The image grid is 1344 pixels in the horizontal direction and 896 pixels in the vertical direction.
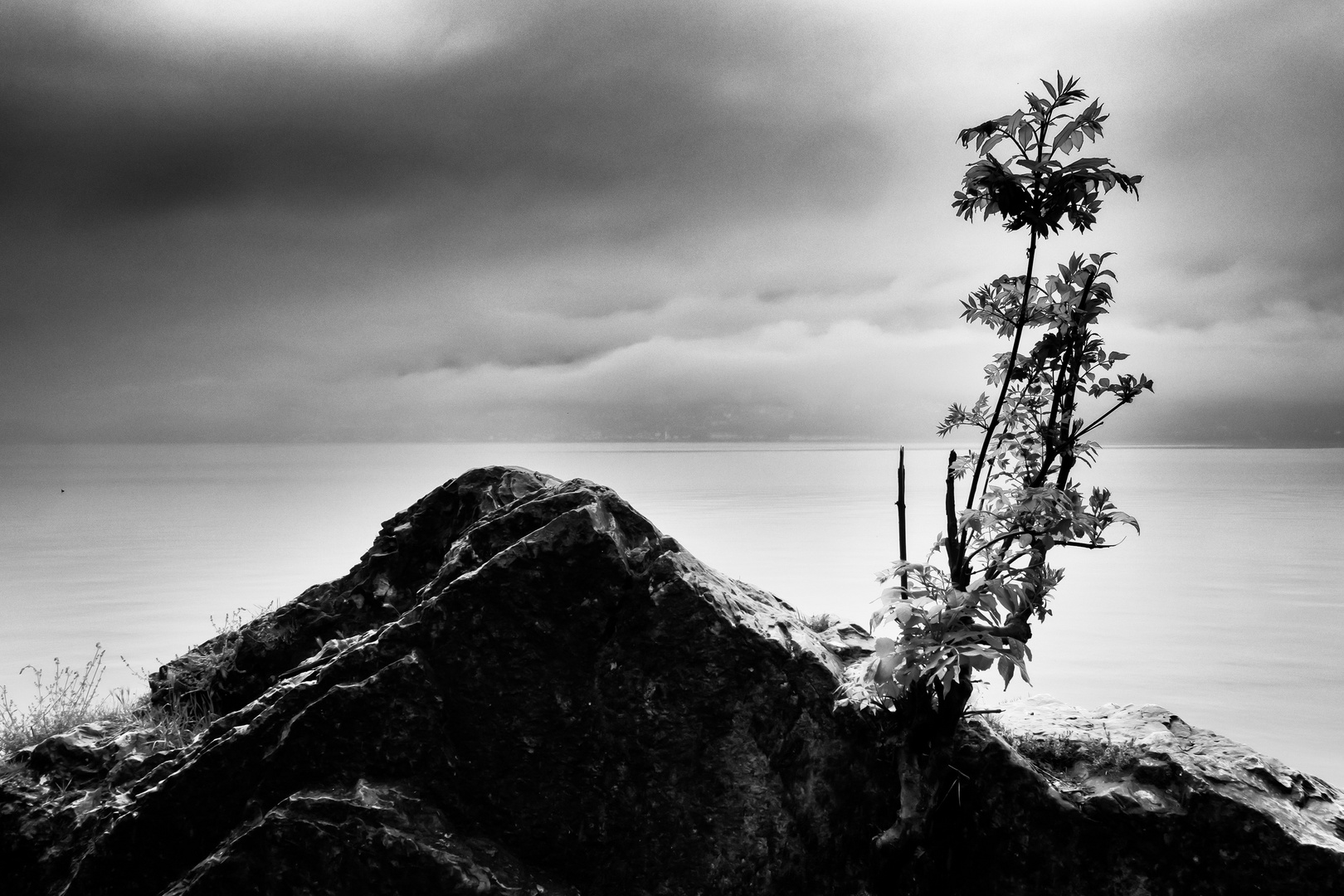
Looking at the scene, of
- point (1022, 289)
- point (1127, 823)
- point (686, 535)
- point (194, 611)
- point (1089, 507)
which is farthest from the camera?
point (686, 535)

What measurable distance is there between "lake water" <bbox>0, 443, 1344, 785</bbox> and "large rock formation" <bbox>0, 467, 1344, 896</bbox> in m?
4.41

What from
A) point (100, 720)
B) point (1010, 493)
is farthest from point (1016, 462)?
point (100, 720)

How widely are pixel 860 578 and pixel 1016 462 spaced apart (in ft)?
66.1

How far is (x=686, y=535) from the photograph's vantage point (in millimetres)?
34625

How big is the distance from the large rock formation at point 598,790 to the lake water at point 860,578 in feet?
14.5

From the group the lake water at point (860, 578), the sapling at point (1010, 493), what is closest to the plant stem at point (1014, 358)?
the sapling at point (1010, 493)

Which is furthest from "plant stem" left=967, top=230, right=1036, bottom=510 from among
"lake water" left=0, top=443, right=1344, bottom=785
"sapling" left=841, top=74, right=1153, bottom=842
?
"lake water" left=0, top=443, right=1344, bottom=785

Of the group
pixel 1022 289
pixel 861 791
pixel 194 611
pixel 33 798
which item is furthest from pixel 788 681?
pixel 194 611

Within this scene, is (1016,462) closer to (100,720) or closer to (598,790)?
(598,790)

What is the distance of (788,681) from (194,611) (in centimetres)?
2056

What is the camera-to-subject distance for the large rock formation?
470cm

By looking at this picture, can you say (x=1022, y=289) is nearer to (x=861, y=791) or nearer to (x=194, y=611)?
(x=861, y=791)

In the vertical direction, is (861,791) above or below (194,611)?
above

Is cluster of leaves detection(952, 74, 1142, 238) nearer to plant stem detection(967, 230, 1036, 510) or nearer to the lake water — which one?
plant stem detection(967, 230, 1036, 510)
